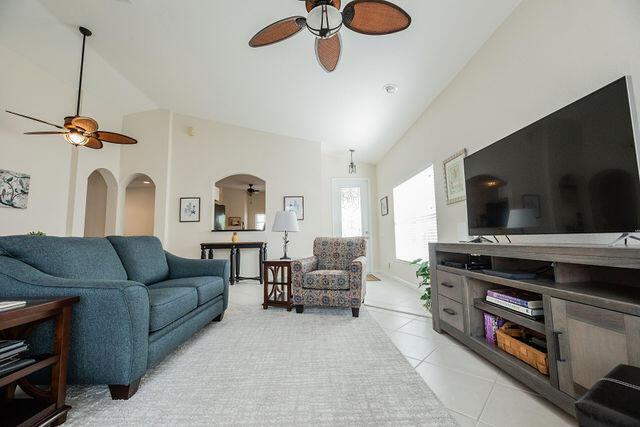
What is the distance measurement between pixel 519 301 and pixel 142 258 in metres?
2.81

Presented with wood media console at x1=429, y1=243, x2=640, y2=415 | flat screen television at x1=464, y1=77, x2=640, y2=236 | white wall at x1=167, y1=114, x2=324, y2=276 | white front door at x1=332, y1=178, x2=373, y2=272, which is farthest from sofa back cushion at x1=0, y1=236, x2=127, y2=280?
white front door at x1=332, y1=178, x2=373, y2=272

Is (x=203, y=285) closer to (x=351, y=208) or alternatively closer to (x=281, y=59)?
(x=281, y=59)

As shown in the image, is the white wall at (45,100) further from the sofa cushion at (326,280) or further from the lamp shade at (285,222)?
the sofa cushion at (326,280)

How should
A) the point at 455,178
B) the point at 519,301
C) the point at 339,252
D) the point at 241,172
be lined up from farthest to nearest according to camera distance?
the point at 241,172
the point at 339,252
the point at 455,178
the point at 519,301

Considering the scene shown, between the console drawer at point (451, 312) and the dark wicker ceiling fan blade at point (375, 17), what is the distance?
1.94m

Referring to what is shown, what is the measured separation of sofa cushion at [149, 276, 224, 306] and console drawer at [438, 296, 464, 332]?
1.97 m

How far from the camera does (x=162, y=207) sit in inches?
203

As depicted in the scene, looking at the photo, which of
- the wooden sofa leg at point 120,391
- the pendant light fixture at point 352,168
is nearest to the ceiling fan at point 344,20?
the wooden sofa leg at point 120,391

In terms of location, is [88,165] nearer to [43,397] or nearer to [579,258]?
[43,397]

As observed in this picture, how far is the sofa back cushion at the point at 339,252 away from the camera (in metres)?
3.24

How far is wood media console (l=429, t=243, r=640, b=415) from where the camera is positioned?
3.15 feet

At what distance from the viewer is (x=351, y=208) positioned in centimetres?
616

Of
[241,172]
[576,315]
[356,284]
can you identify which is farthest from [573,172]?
[241,172]

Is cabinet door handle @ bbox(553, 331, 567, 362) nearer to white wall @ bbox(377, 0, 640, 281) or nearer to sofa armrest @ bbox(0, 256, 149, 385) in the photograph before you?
white wall @ bbox(377, 0, 640, 281)
